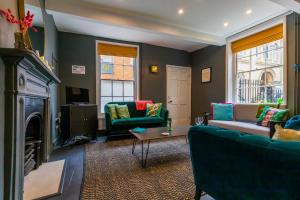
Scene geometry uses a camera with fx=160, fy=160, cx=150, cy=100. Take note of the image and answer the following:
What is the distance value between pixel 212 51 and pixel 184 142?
296 centimetres

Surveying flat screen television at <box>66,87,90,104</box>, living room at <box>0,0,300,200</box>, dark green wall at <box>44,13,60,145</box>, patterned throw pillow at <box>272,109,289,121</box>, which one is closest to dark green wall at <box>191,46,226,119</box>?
living room at <box>0,0,300,200</box>

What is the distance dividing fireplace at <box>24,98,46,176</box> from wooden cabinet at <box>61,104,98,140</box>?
1.05 m

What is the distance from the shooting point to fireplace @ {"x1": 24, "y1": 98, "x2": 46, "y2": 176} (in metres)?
1.80

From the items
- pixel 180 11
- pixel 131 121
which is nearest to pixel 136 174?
pixel 131 121

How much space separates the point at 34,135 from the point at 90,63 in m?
2.54

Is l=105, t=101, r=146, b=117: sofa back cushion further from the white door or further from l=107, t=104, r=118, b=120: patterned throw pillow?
the white door

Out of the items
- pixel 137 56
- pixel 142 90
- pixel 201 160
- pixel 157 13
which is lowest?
pixel 201 160

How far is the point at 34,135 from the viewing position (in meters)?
2.19

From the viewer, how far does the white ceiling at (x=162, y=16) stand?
286cm

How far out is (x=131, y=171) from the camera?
7.06ft

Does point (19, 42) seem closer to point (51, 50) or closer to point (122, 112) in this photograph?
point (51, 50)

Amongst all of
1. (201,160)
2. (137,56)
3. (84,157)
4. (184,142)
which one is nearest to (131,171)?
(84,157)

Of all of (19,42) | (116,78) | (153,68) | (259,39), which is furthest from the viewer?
(153,68)

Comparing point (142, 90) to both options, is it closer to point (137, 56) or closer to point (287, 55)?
point (137, 56)
